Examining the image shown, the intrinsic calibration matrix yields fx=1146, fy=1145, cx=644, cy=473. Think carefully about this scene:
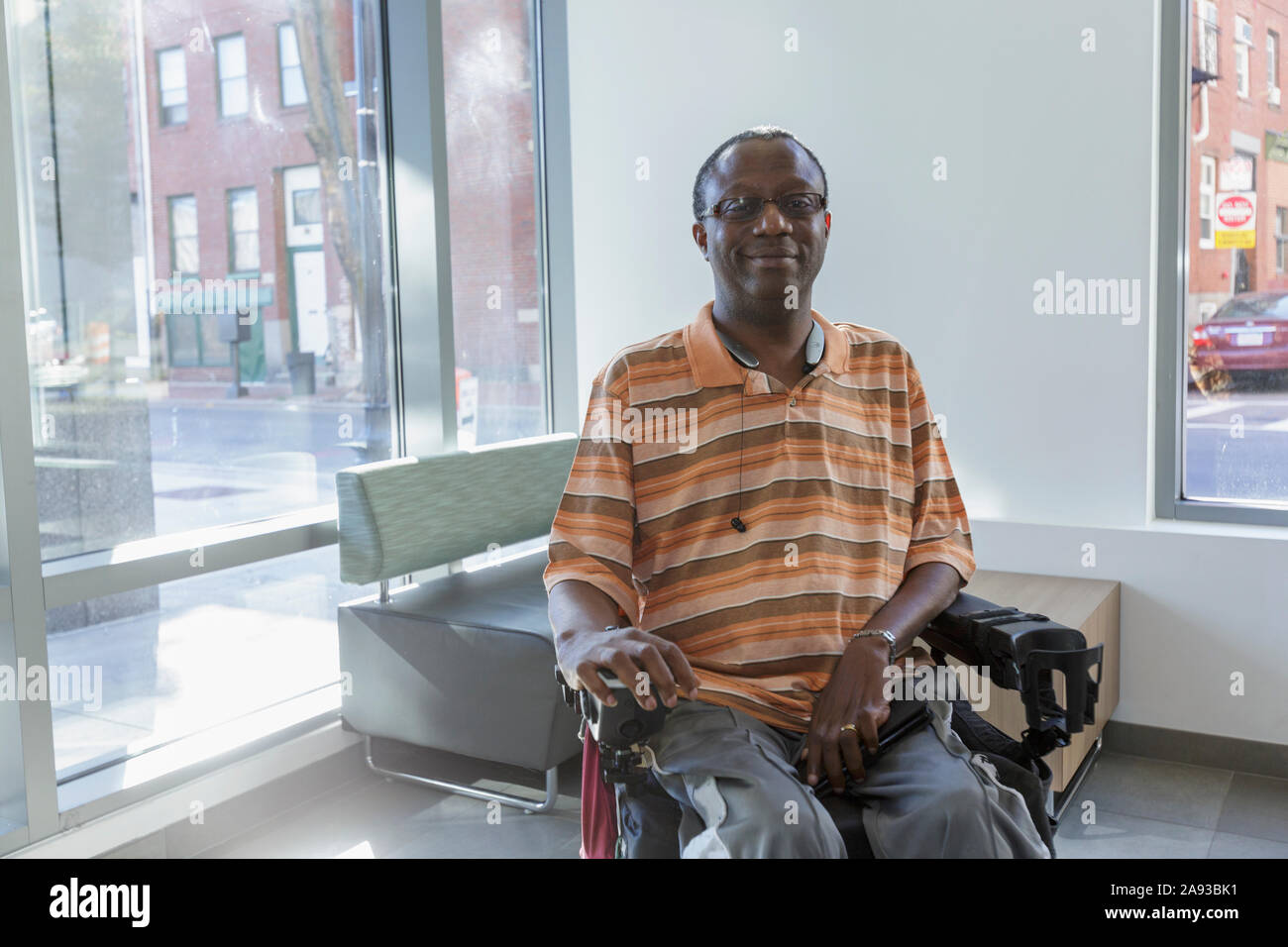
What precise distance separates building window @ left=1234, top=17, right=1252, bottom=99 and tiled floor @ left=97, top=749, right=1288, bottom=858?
190 centimetres

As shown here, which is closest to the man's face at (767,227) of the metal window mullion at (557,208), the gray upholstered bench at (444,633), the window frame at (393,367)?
the gray upholstered bench at (444,633)

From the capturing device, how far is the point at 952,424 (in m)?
3.53

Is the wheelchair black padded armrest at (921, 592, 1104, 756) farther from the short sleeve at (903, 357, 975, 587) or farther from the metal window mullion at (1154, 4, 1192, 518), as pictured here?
the metal window mullion at (1154, 4, 1192, 518)

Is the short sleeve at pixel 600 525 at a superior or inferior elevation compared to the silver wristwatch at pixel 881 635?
superior

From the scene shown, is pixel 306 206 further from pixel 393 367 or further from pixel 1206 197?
pixel 1206 197

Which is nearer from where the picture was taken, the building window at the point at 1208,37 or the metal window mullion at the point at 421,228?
the building window at the point at 1208,37

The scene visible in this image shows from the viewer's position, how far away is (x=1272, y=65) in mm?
3125

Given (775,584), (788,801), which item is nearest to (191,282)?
(775,584)

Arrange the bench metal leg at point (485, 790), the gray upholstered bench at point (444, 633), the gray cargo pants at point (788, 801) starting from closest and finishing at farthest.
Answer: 1. the gray cargo pants at point (788, 801)
2. the gray upholstered bench at point (444, 633)
3. the bench metal leg at point (485, 790)

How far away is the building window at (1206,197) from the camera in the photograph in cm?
320

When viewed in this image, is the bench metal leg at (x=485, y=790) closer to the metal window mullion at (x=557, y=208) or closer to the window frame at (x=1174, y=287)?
the metal window mullion at (x=557, y=208)

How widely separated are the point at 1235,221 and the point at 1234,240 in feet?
0.17

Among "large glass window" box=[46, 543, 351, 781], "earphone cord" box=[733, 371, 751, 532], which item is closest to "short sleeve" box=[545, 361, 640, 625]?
"earphone cord" box=[733, 371, 751, 532]

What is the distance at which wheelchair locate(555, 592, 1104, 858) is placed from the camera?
1.54m
